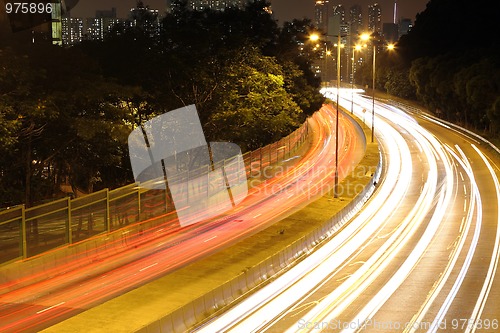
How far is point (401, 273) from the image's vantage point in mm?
23031

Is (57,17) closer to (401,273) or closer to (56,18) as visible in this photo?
(56,18)

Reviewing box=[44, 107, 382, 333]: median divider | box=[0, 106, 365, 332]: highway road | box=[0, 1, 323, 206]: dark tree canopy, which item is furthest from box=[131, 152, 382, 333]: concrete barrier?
box=[0, 1, 323, 206]: dark tree canopy

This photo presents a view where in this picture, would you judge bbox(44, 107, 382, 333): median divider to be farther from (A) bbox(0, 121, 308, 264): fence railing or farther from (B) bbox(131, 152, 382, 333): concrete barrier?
(A) bbox(0, 121, 308, 264): fence railing

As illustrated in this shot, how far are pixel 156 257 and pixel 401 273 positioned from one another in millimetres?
9140

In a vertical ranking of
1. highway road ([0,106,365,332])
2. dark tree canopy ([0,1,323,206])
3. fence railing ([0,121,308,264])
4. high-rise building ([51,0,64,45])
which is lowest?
highway road ([0,106,365,332])

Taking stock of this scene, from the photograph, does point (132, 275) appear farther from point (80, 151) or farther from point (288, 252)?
point (80, 151)

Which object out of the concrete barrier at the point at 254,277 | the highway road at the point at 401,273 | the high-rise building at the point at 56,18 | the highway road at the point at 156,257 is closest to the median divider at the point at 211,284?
the concrete barrier at the point at 254,277

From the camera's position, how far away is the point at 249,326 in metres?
17.3

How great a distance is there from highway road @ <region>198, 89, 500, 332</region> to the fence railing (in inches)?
315

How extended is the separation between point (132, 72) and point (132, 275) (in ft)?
63.2

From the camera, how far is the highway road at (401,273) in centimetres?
1780

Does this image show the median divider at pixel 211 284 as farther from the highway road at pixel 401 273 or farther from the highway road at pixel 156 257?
the highway road at pixel 156 257

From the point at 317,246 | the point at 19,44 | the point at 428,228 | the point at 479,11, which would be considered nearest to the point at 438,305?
the point at 317,246

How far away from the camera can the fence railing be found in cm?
2203
